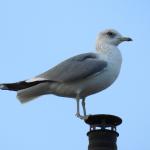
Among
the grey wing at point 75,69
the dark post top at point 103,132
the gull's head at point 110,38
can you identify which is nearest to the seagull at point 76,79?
the grey wing at point 75,69

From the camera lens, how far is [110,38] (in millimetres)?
8172

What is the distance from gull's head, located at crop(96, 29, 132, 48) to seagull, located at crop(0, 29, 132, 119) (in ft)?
1.12

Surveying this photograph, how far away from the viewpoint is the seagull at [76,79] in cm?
718

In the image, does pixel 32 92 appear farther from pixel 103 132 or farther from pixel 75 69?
pixel 103 132

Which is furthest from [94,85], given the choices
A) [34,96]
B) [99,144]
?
[99,144]

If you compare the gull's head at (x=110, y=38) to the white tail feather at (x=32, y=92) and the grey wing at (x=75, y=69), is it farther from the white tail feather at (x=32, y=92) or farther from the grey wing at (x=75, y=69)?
the white tail feather at (x=32, y=92)

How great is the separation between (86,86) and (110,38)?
1.20 meters

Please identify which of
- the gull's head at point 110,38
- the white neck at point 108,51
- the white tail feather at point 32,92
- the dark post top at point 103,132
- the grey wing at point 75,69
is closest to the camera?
the dark post top at point 103,132

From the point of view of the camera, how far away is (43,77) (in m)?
7.31

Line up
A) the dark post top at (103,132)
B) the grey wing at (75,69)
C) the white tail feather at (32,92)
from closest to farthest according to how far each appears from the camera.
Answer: the dark post top at (103,132)
the white tail feather at (32,92)
the grey wing at (75,69)

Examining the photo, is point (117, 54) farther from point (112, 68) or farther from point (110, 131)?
point (110, 131)

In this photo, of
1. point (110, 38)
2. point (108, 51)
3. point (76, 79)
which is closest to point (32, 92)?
point (76, 79)

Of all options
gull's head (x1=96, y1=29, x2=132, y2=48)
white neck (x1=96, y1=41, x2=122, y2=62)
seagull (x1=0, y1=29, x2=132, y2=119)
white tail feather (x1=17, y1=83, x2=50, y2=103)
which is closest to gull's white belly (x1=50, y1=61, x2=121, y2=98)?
seagull (x1=0, y1=29, x2=132, y2=119)

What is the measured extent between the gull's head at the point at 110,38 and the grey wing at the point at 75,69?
0.40 metres
